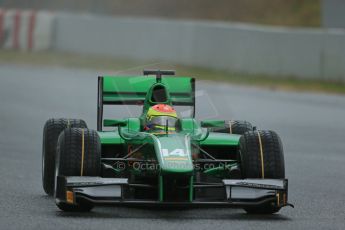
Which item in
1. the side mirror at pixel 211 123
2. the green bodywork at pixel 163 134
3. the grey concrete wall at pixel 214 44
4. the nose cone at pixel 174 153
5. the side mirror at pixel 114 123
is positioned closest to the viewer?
the nose cone at pixel 174 153

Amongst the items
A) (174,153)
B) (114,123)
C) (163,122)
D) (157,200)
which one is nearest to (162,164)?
(174,153)

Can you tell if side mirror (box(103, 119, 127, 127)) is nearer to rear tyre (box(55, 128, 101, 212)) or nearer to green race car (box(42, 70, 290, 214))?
green race car (box(42, 70, 290, 214))

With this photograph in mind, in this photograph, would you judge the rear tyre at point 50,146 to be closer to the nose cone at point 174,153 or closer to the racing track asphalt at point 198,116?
the racing track asphalt at point 198,116

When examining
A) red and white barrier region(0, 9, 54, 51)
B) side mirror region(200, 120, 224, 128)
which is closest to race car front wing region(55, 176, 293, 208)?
side mirror region(200, 120, 224, 128)

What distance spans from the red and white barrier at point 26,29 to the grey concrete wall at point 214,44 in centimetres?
36

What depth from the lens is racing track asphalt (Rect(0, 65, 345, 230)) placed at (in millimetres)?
9586

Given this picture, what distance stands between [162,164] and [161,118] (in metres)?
1.27

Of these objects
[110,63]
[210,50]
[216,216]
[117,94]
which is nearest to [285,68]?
[210,50]

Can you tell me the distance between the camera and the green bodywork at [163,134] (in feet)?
31.3

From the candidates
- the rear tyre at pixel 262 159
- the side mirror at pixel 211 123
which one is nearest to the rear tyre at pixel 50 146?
the side mirror at pixel 211 123

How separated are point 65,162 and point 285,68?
19031 millimetres

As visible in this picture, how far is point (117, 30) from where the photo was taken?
113 ft

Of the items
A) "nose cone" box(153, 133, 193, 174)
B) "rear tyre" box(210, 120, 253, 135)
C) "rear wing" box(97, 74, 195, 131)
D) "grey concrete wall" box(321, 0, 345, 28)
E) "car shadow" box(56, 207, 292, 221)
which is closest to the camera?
"nose cone" box(153, 133, 193, 174)

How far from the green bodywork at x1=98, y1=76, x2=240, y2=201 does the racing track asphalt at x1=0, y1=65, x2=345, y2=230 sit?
0.99ft
